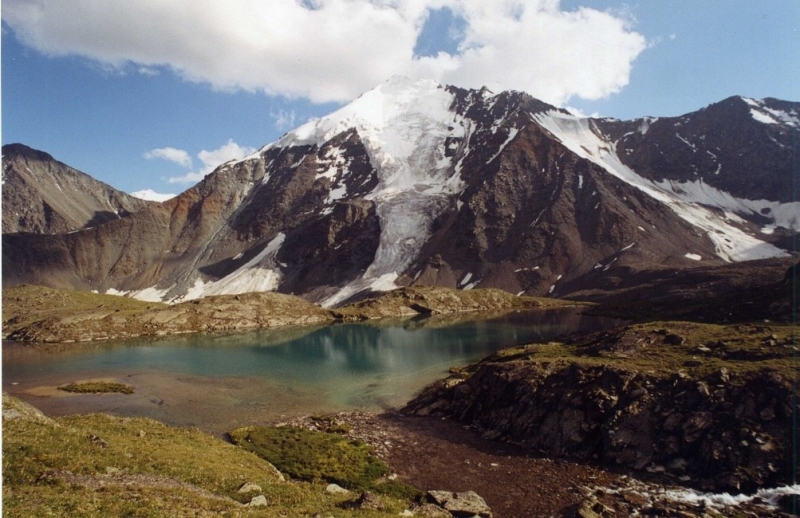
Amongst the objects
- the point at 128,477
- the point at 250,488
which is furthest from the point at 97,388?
the point at 250,488

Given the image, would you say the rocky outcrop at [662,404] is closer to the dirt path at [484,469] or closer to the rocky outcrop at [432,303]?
the dirt path at [484,469]

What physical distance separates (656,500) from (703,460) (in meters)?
5.07

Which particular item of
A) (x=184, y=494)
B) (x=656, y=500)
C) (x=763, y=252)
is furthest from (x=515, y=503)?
(x=763, y=252)

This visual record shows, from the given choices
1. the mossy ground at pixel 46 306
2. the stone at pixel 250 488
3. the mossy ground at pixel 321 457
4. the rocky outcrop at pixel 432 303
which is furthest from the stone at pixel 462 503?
the rocky outcrop at pixel 432 303

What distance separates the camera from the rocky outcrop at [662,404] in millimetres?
30453

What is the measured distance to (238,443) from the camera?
3916cm

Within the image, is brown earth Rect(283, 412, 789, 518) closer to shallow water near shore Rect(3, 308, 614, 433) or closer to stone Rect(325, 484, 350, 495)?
stone Rect(325, 484, 350, 495)

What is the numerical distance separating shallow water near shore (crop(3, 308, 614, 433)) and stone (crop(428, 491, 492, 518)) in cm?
2293

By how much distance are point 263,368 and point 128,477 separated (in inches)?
2137

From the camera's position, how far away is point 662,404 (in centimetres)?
3516

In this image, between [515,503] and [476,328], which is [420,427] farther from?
[476,328]

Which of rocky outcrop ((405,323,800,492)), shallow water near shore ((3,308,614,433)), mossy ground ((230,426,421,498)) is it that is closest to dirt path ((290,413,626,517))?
mossy ground ((230,426,421,498))

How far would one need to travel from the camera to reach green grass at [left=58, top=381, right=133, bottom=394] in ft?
200

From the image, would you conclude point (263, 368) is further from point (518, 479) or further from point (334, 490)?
point (518, 479)
